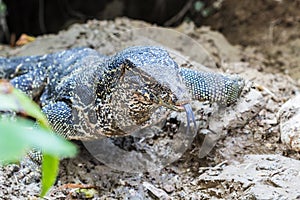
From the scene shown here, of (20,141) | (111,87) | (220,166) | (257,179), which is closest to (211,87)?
(220,166)

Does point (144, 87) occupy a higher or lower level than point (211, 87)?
higher

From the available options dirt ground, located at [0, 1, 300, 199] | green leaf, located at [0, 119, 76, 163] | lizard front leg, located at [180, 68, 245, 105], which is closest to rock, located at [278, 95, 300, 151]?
dirt ground, located at [0, 1, 300, 199]

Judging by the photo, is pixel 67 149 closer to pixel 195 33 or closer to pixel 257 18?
pixel 195 33

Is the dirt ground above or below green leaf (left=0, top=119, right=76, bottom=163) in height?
below

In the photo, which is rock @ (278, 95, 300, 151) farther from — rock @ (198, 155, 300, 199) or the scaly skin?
the scaly skin

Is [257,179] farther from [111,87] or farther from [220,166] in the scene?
[111,87]

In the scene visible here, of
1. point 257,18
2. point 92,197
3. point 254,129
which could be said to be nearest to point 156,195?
point 92,197

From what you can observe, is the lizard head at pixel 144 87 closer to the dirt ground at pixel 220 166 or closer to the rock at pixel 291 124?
the dirt ground at pixel 220 166
